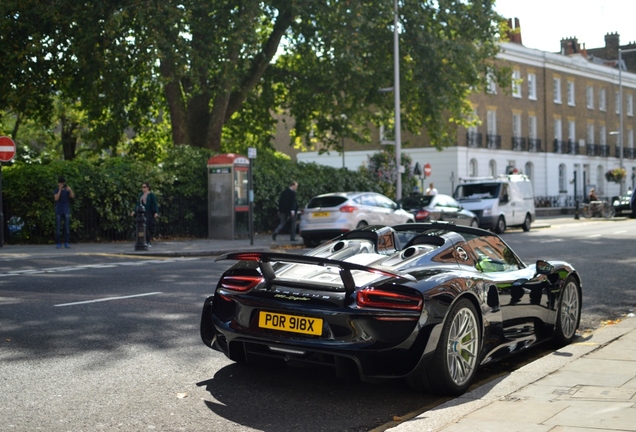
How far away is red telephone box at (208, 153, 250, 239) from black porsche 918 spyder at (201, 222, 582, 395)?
776 inches

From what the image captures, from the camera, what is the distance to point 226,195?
27.0 metres

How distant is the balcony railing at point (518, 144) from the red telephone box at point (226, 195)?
3597 centimetres

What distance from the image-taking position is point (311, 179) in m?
32.8

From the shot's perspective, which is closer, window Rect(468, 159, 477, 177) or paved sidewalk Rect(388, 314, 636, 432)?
paved sidewalk Rect(388, 314, 636, 432)

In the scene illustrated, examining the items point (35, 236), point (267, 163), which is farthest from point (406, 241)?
point (267, 163)

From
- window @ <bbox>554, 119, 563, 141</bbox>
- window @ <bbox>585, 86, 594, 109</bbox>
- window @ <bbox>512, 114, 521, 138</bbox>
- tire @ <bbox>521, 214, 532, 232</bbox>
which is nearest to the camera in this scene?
tire @ <bbox>521, 214, 532, 232</bbox>

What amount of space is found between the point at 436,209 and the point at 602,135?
4864cm

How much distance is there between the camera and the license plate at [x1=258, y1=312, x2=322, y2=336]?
6.02 metres

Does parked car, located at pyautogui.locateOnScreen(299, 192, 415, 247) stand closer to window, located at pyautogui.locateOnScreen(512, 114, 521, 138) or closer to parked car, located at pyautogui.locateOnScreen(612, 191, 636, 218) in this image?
parked car, located at pyautogui.locateOnScreen(612, 191, 636, 218)

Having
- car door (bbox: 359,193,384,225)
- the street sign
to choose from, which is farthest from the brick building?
the street sign

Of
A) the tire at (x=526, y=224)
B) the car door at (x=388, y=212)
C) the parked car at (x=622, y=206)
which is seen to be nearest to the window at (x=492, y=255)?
the car door at (x=388, y=212)

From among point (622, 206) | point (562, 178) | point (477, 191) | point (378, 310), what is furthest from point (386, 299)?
point (562, 178)

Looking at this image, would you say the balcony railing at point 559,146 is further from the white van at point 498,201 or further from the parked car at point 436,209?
the parked car at point 436,209

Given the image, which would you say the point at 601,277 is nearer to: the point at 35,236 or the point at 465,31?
the point at 35,236
